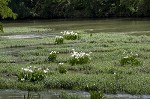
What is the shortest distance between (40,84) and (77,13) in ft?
183

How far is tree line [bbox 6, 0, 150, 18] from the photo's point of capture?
2554 inches

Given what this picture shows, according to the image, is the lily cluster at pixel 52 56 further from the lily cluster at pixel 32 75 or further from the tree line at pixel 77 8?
the tree line at pixel 77 8

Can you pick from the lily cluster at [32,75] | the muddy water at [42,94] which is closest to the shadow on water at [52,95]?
the muddy water at [42,94]

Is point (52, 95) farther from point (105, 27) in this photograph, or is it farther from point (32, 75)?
point (105, 27)

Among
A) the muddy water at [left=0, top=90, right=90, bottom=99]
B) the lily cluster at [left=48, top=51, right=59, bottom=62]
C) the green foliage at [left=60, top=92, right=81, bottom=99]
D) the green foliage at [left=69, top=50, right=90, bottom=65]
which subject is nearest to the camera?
the green foliage at [left=60, top=92, right=81, bottom=99]

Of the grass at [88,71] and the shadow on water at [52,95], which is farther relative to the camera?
the grass at [88,71]

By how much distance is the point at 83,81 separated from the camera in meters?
14.1

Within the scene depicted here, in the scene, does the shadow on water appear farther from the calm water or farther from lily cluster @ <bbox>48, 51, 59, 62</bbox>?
the calm water

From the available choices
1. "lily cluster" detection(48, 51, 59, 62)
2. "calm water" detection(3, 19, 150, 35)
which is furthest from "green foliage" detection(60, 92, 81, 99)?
"calm water" detection(3, 19, 150, 35)

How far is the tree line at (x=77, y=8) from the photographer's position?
64.9m

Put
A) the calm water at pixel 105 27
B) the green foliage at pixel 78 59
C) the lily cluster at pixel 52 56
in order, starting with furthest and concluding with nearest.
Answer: the calm water at pixel 105 27 < the lily cluster at pixel 52 56 < the green foliage at pixel 78 59

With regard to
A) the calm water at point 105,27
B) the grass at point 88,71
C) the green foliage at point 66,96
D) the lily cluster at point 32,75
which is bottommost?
the calm water at point 105,27

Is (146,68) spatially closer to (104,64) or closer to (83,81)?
(104,64)

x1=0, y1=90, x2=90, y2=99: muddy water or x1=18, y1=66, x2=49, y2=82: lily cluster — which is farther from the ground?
x1=18, y1=66, x2=49, y2=82: lily cluster
